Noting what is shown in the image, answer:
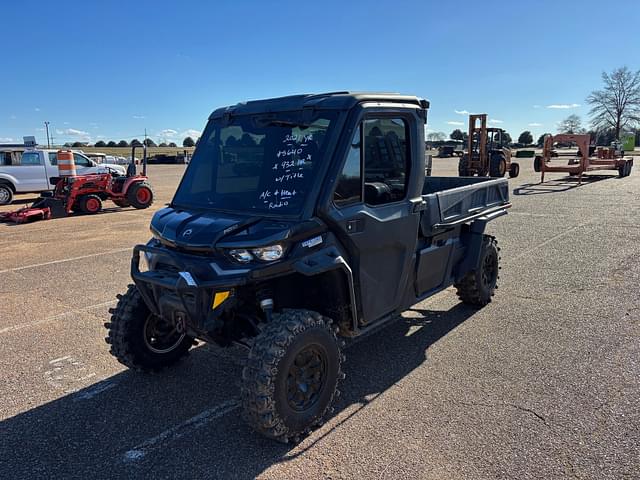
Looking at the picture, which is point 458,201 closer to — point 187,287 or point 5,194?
point 187,287

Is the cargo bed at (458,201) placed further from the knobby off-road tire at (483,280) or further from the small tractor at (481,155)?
the small tractor at (481,155)

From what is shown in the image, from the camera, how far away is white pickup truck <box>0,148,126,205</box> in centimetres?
1738

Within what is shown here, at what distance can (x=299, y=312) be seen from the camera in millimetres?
3295

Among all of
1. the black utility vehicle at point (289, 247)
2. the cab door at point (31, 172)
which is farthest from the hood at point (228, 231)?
the cab door at point (31, 172)

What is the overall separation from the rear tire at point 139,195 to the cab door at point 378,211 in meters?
12.9

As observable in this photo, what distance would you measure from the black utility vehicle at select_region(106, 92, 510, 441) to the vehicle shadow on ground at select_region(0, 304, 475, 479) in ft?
0.72

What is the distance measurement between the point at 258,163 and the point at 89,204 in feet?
40.8

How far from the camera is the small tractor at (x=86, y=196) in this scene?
44.2ft

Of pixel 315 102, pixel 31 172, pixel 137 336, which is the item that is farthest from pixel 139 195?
pixel 315 102

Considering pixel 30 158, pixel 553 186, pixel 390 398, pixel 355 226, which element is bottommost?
pixel 390 398

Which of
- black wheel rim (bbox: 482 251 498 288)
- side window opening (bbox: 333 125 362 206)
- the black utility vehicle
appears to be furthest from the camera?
black wheel rim (bbox: 482 251 498 288)

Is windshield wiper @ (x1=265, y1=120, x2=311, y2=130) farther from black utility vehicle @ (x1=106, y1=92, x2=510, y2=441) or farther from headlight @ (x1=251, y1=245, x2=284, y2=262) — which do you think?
headlight @ (x1=251, y1=245, x2=284, y2=262)

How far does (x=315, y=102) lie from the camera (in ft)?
12.0

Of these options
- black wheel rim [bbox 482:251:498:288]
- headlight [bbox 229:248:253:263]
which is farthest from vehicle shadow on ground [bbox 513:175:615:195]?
headlight [bbox 229:248:253:263]
